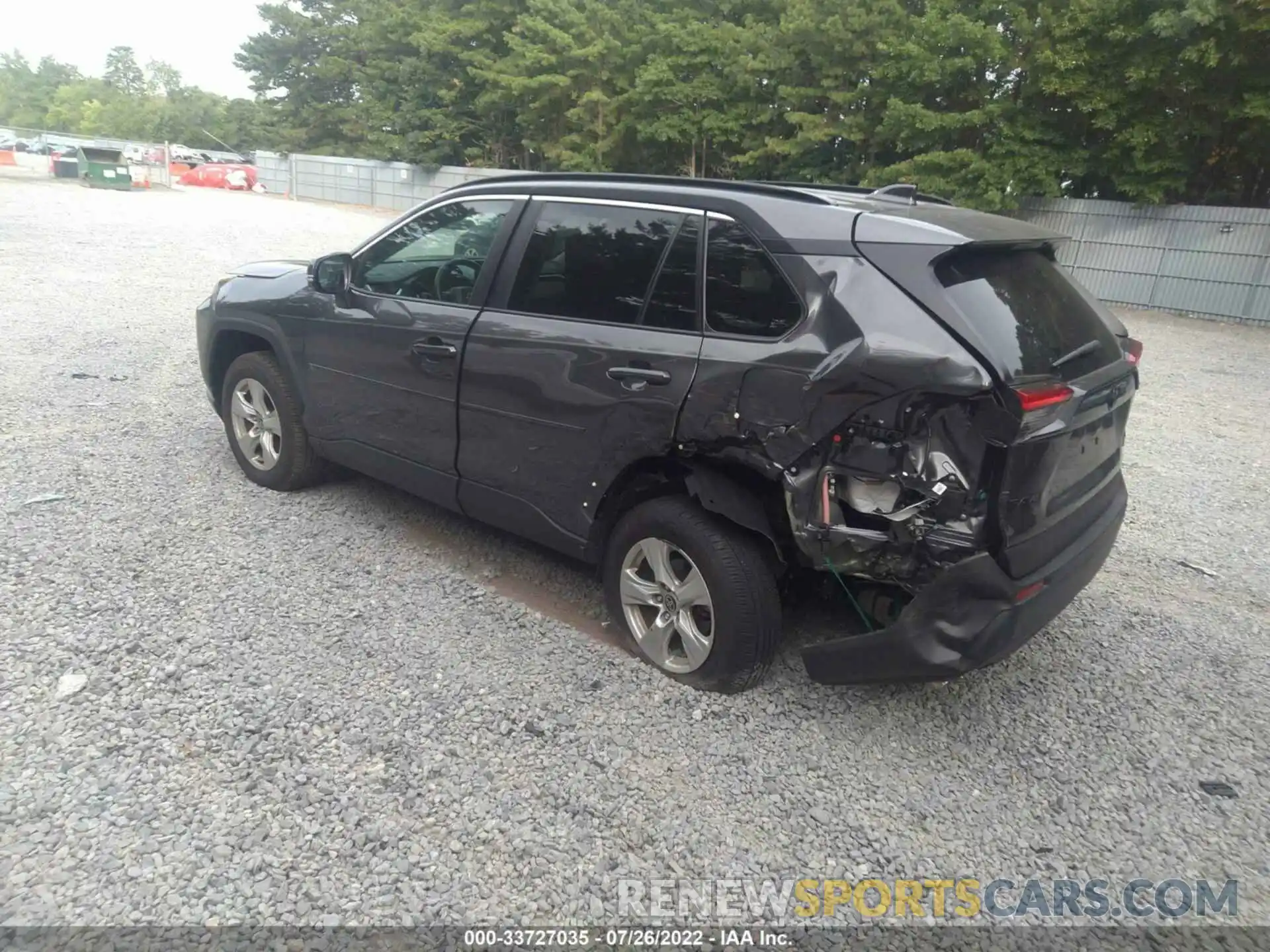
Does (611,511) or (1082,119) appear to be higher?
(1082,119)

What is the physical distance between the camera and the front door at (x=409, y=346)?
13.0ft

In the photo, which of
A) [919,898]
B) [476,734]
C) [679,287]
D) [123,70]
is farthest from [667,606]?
[123,70]

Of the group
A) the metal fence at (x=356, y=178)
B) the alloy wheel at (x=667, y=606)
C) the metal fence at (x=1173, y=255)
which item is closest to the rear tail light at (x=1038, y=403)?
the alloy wheel at (x=667, y=606)

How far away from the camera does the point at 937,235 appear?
288 cm

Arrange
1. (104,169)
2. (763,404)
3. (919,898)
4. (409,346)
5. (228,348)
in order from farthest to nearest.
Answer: (104,169)
(228,348)
(409,346)
(763,404)
(919,898)

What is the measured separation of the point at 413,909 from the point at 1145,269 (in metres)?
17.6

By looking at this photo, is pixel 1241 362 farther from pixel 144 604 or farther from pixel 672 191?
pixel 144 604

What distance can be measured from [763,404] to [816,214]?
0.70m

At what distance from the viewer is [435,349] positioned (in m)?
3.94

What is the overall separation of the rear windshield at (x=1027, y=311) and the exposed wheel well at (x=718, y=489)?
862mm

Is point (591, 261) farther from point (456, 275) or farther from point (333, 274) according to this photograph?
point (333, 274)

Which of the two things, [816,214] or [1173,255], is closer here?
[816,214]

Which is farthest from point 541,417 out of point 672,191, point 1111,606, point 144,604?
point 1111,606

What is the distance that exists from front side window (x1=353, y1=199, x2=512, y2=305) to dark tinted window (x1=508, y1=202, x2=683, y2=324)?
1.00 ft
